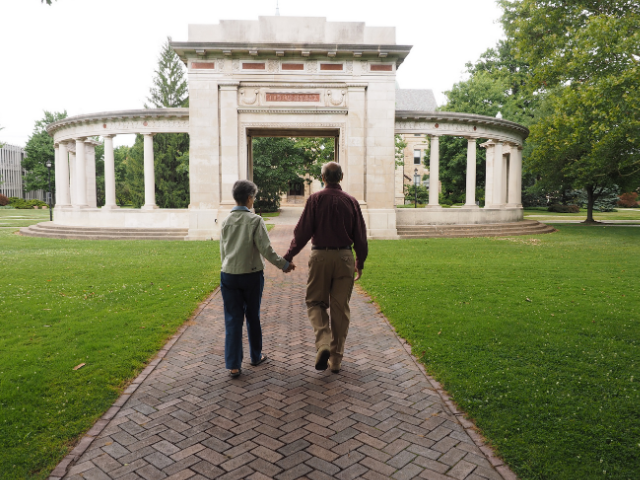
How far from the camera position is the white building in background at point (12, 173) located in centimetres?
7654

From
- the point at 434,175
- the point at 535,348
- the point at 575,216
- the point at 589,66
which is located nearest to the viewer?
the point at 535,348

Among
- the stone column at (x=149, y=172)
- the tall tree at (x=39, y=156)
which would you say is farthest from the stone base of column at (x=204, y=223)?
the tall tree at (x=39, y=156)

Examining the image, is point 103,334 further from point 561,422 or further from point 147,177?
point 147,177

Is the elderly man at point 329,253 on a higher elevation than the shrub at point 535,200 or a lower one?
lower

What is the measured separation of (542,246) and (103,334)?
16.1 meters

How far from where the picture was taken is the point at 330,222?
206 inches

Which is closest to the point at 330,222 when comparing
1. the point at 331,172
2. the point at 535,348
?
the point at 331,172

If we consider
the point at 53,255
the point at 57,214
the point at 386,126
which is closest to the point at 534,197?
the point at 386,126

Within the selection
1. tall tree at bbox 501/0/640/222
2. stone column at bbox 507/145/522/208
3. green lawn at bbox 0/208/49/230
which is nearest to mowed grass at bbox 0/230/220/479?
tall tree at bbox 501/0/640/222

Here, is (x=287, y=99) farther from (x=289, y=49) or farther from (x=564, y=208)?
(x=564, y=208)

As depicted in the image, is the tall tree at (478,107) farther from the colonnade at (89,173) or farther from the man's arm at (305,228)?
the man's arm at (305,228)

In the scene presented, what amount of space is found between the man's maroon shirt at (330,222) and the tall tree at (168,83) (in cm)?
5114

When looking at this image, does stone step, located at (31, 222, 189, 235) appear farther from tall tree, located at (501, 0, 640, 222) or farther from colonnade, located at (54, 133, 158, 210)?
tall tree, located at (501, 0, 640, 222)

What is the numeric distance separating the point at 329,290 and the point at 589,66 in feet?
60.9
